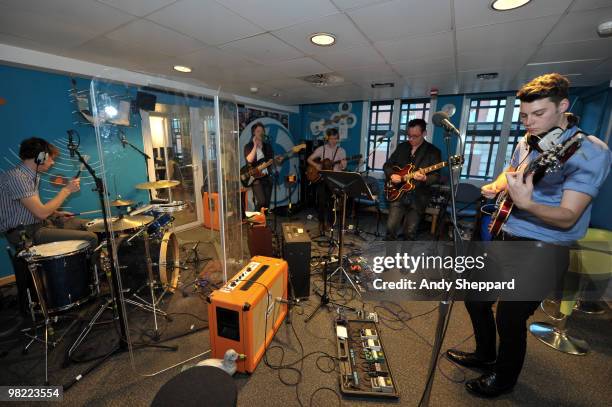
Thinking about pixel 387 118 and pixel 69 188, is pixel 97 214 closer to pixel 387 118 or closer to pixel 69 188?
pixel 69 188

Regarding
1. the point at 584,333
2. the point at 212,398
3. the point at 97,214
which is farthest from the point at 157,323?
the point at 584,333

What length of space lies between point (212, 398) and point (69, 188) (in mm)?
2085

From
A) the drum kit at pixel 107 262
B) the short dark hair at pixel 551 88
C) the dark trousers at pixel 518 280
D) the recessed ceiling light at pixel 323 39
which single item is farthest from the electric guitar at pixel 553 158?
the drum kit at pixel 107 262

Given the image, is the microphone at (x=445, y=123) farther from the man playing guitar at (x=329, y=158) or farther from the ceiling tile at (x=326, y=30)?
the man playing guitar at (x=329, y=158)

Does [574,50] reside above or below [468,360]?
above

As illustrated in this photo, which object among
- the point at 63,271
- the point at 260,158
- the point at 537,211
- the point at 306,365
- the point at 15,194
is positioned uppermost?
the point at 260,158

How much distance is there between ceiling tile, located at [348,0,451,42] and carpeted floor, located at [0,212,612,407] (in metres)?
2.40

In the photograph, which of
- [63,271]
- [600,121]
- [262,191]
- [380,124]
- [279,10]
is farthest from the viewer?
[380,124]

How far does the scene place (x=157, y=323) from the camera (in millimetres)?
2148

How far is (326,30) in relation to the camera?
78.6 inches

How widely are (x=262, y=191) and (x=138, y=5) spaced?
295 cm

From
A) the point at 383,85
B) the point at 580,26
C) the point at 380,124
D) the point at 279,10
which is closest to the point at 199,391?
the point at 279,10

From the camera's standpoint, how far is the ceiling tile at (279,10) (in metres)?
1.61

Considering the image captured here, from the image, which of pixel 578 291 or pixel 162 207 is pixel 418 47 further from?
pixel 162 207
